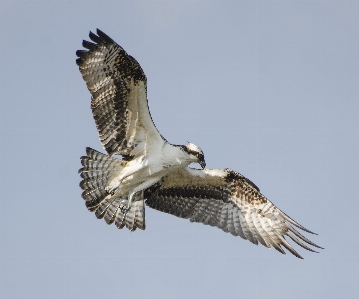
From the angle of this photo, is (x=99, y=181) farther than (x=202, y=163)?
Yes

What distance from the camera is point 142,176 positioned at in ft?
42.2

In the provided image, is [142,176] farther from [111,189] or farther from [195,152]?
[195,152]

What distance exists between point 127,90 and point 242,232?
3188 mm

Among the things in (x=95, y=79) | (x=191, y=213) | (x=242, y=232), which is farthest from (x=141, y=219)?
(x=95, y=79)

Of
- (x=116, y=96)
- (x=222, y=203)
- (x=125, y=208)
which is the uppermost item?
(x=116, y=96)

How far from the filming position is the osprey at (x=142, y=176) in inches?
490

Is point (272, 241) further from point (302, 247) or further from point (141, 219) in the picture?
point (141, 219)

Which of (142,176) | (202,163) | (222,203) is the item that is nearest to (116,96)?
(142,176)

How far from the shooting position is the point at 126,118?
41.6ft

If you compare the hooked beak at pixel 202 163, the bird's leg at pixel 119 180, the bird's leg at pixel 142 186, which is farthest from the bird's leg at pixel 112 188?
the hooked beak at pixel 202 163

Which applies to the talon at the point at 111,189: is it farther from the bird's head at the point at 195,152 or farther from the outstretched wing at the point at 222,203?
the bird's head at the point at 195,152

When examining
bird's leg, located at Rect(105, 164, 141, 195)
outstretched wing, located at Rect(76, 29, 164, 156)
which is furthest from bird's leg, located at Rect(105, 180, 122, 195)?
outstretched wing, located at Rect(76, 29, 164, 156)

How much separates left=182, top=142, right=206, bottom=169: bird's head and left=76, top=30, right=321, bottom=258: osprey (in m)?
0.02

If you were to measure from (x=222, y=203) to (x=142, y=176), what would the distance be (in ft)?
5.63
